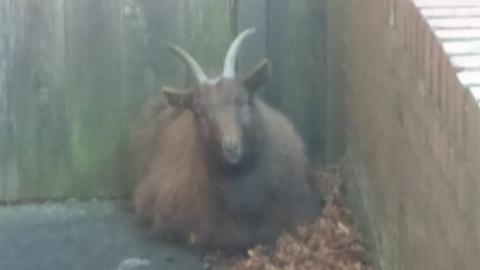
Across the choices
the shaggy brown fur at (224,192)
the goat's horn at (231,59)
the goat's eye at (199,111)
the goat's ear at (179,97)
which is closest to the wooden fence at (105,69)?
the shaggy brown fur at (224,192)

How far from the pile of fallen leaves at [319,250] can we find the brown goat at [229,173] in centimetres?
9

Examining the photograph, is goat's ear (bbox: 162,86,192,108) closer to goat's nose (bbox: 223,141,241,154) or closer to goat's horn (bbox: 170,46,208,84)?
goat's horn (bbox: 170,46,208,84)

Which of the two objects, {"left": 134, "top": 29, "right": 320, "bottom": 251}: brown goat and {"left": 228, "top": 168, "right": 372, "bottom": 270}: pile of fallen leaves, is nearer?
{"left": 228, "top": 168, "right": 372, "bottom": 270}: pile of fallen leaves

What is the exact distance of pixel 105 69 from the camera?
7.00m

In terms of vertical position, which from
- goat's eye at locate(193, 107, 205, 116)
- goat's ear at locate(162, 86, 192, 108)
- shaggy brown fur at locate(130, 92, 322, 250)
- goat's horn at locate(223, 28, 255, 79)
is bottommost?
shaggy brown fur at locate(130, 92, 322, 250)

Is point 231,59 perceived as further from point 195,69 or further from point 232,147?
point 232,147

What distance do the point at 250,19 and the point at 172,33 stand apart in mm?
477

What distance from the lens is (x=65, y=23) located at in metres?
6.90

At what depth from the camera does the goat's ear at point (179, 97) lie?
626 cm

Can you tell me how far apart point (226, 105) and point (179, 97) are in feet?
1.13

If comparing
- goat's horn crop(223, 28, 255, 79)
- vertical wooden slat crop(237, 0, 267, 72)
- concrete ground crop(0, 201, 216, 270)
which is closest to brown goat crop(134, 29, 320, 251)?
goat's horn crop(223, 28, 255, 79)

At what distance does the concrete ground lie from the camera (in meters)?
6.05

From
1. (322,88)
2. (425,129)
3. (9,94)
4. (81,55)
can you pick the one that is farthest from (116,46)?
(425,129)

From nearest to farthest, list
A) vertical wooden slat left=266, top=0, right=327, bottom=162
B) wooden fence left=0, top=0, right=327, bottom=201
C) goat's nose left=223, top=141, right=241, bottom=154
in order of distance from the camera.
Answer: goat's nose left=223, top=141, right=241, bottom=154
wooden fence left=0, top=0, right=327, bottom=201
vertical wooden slat left=266, top=0, right=327, bottom=162
